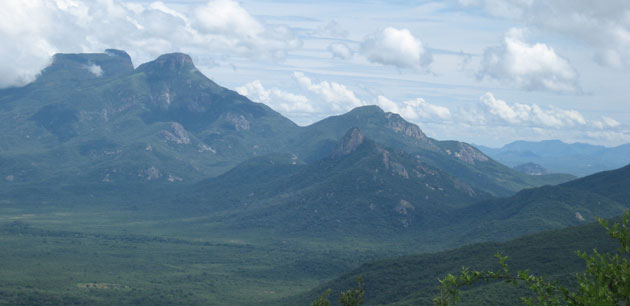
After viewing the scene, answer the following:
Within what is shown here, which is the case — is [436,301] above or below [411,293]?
above

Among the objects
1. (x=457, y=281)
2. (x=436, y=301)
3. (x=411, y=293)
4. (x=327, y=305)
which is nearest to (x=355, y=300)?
(x=327, y=305)

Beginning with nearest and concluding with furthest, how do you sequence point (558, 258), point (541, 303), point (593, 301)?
point (593, 301)
point (541, 303)
point (558, 258)

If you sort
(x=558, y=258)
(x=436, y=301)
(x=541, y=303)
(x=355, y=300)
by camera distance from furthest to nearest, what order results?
(x=558, y=258)
(x=355, y=300)
(x=436, y=301)
(x=541, y=303)

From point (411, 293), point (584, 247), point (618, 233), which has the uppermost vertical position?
point (618, 233)

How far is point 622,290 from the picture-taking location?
3456 centimetres

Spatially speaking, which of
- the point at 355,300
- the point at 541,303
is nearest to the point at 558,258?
the point at 355,300

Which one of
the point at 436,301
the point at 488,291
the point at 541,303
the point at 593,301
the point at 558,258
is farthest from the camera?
the point at 558,258

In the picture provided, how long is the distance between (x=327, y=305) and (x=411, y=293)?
133 meters

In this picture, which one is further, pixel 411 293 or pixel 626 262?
pixel 411 293

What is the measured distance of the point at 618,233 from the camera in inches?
1353

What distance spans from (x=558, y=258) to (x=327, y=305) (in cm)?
14161

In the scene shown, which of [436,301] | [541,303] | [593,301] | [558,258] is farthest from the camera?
[558,258]

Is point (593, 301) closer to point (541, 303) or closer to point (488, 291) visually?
point (541, 303)

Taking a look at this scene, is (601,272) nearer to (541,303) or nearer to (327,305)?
(541,303)
